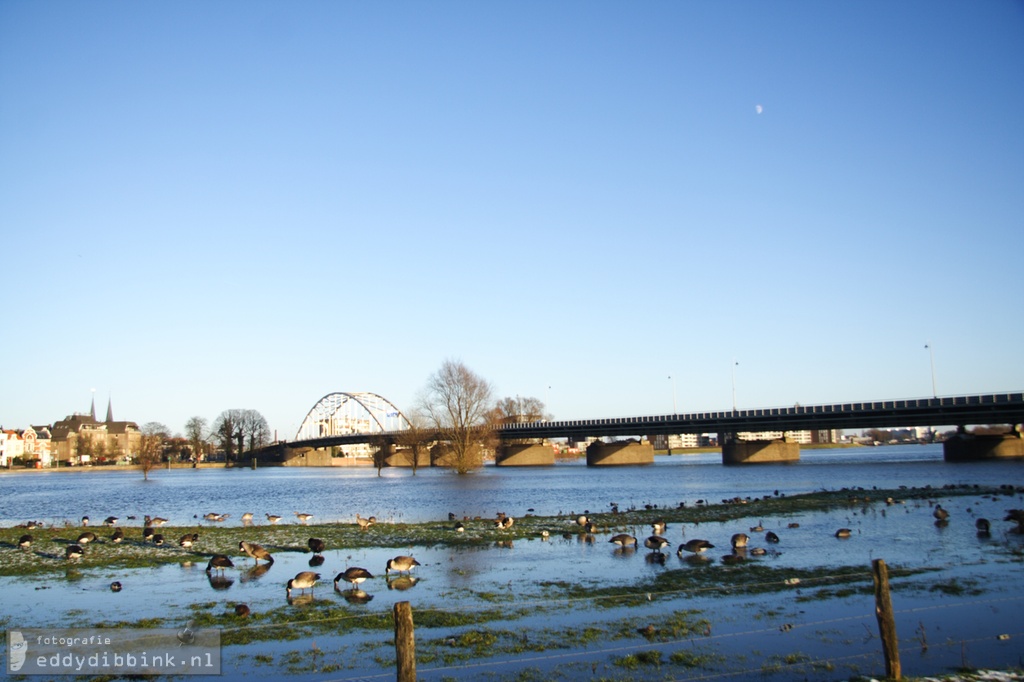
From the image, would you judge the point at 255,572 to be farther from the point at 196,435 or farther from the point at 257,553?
the point at 196,435

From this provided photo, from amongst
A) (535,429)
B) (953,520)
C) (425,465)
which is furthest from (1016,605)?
(425,465)

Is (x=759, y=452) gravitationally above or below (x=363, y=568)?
below

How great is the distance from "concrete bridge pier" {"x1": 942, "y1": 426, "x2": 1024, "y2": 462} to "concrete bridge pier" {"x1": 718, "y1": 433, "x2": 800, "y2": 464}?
84.0 feet

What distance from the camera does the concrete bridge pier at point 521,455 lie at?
143250 millimetres

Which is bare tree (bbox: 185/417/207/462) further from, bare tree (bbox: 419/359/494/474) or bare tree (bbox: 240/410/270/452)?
bare tree (bbox: 419/359/494/474)

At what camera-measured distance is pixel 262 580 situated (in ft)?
66.4

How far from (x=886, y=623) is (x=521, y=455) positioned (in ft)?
442

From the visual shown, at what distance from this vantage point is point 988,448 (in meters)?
111

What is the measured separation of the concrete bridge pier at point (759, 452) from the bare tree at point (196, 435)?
389ft

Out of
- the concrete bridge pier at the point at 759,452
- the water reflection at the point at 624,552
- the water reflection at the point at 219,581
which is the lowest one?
the concrete bridge pier at the point at 759,452

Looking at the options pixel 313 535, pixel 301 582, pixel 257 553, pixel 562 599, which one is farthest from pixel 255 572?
pixel 562 599

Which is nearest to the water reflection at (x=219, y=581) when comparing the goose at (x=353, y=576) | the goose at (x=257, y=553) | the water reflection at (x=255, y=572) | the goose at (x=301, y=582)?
the water reflection at (x=255, y=572)

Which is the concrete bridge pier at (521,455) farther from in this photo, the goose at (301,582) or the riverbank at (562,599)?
the goose at (301,582)

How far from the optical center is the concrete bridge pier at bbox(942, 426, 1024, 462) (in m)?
111
